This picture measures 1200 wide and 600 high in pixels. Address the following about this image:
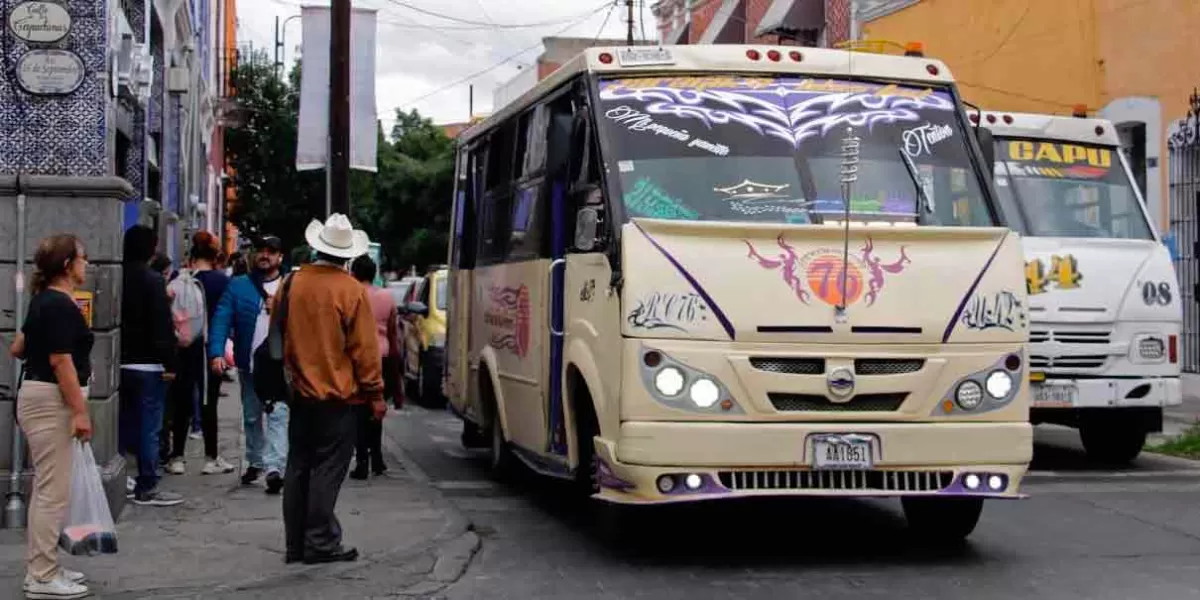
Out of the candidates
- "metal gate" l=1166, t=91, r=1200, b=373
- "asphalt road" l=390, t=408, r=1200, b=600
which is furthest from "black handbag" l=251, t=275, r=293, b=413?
"metal gate" l=1166, t=91, r=1200, b=373

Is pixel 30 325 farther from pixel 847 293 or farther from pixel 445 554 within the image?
pixel 847 293

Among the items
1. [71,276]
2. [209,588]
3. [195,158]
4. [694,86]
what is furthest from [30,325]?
[195,158]

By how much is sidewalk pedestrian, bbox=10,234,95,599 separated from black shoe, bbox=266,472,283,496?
3435 millimetres

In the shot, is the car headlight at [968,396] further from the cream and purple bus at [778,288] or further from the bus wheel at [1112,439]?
the bus wheel at [1112,439]

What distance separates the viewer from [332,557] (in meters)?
8.17

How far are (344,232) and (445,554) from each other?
1.84m

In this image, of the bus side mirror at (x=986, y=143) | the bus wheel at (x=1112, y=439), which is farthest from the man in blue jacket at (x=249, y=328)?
the bus wheel at (x=1112, y=439)

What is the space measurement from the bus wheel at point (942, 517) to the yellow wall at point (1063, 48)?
37.9ft

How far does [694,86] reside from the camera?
891cm

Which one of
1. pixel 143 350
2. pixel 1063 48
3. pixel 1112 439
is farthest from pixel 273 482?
pixel 1063 48

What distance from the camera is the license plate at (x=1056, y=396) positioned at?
40.0 feet

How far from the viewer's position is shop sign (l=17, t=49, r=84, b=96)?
30.1 ft

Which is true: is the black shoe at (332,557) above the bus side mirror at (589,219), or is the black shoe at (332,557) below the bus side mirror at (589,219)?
below

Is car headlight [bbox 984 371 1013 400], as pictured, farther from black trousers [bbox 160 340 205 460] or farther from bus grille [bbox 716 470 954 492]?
black trousers [bbox 160 340 205 460]
